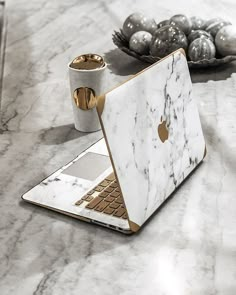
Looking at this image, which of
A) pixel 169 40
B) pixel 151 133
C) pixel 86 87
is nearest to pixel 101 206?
pixel 151 133

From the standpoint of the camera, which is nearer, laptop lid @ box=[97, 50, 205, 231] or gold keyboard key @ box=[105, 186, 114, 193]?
laptop lid @ box=[97, 50, 205, 231]

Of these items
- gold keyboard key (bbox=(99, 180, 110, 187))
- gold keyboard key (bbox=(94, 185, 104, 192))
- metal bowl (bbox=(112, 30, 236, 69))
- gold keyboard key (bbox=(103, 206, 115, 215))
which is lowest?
metal bowl (bbox=(112, 30, 236, 69))

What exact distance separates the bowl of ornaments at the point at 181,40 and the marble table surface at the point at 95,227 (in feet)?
0.14

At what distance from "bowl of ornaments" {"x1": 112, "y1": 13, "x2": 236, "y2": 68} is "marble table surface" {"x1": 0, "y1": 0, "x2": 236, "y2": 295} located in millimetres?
44

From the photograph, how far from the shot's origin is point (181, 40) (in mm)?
1356

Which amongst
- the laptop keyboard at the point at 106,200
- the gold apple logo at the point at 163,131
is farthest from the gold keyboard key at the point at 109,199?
the gold apple logo at the point at 163,131

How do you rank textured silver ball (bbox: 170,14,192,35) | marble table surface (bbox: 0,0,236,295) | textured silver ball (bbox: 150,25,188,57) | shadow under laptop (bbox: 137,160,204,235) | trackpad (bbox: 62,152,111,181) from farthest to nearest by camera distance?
textured silver ball (bbox: 170,14,192,35) < textured silver ball (bbox: 150,25,188,57) < trackpad (bbox: 62,152,111,181) < shadow under laptop (bbox: 137,160,204,235) < marble table surface (bbox: 0,0,236,295)

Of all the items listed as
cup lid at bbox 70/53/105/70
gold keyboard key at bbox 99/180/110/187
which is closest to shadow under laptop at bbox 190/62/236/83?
cup lid at bbox 70/53/105/70

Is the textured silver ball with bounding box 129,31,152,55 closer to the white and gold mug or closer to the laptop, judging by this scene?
the white and gold mug

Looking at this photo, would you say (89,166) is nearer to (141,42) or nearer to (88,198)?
(88,198)

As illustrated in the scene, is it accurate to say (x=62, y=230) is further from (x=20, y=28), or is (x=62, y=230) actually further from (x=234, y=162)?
(x=20, y=28)

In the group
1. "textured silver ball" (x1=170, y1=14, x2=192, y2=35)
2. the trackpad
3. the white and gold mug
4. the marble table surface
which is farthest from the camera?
"textured silver ball" (x1=170, y1=14, x2=192, y2=35)

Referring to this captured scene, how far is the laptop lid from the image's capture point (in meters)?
0.79

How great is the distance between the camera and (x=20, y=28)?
1.79 metres
